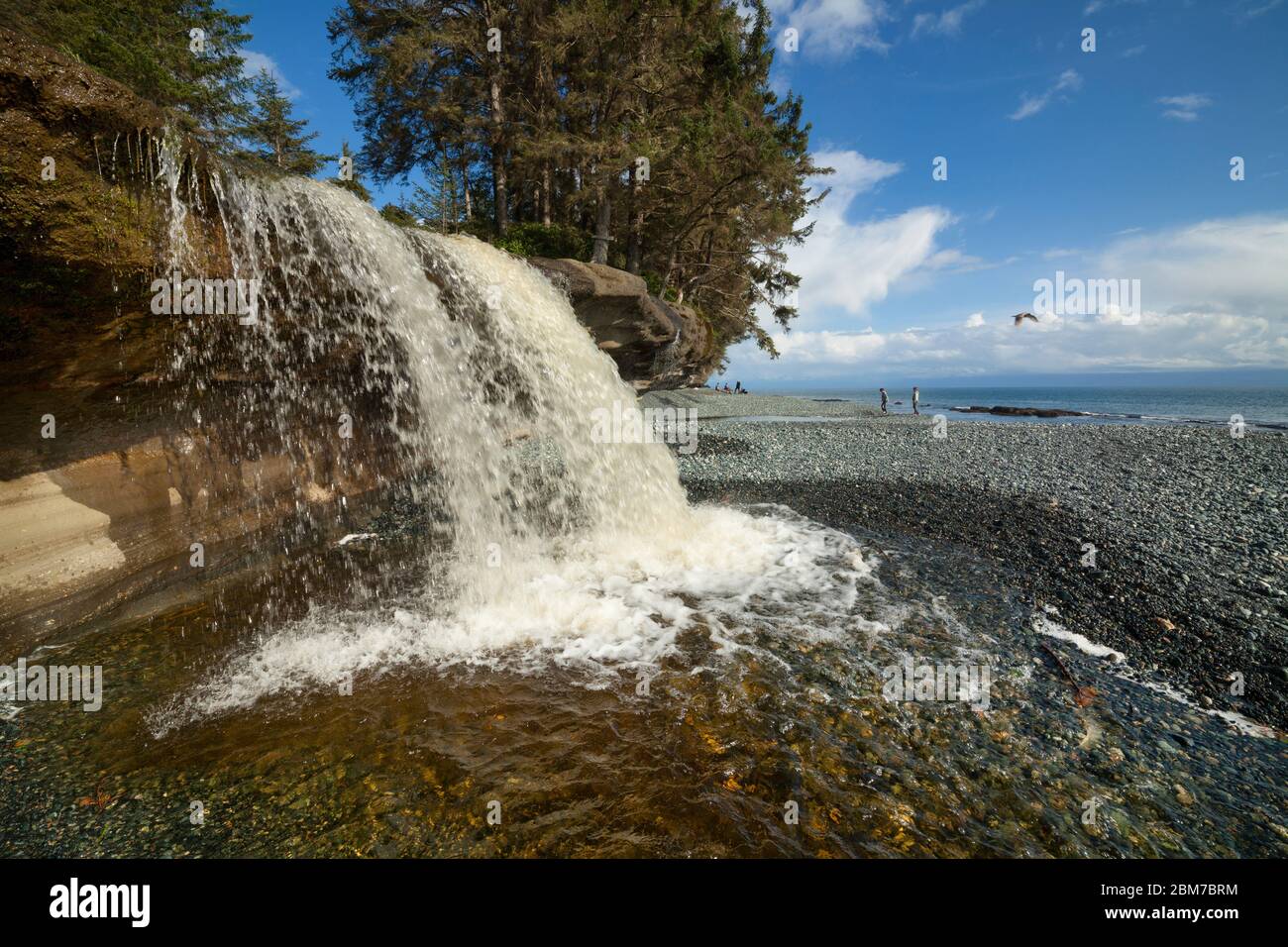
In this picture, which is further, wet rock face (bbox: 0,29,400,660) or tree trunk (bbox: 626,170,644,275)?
tree trunk (bbox: 626,170,644,275)

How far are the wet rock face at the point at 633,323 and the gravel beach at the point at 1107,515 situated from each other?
3659 millimetres

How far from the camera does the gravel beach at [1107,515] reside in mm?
5961

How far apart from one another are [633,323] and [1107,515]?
12.0 m

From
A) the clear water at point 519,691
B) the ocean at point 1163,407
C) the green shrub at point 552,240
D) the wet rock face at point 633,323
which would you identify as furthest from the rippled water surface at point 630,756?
the ocean at point 1163,407

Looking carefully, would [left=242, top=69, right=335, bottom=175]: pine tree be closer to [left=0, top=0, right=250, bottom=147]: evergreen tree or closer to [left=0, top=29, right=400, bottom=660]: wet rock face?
[left=0, top=0, right=250, bottom=147]: evergreen tree

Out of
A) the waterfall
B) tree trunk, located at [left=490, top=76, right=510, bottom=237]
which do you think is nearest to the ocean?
tree trunk, located at [left=490, top=76, right=510, bottom=237]

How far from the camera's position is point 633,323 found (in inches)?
519

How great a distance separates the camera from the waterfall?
5844mm

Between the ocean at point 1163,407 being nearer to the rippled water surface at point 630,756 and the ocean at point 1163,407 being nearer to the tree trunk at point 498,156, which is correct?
the tree trunk at point 498,156

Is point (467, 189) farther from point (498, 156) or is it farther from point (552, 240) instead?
point (552, 240)

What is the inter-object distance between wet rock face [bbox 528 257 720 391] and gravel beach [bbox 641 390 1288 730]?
366 cm

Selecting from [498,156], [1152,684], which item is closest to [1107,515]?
[1152,684]

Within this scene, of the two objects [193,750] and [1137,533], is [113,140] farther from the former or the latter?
[1137,533]
